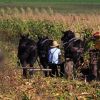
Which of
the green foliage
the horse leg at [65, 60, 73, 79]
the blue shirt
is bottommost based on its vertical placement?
the horse leg at [65, 60, 73, 79]

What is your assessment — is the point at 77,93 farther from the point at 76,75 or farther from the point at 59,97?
the point at 76,75

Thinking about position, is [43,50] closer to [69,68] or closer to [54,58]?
[54,58]

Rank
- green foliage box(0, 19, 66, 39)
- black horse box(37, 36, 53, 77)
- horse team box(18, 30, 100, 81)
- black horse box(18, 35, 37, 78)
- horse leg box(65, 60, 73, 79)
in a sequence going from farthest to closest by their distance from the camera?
green foliage box(0, 19, 66, 39), black horse box(37, 36, 53, 77), black horse box(18, 35, 37, 78), horse team box(18, 30, 100, 81), horse leg box(65, 60, 73, 79)

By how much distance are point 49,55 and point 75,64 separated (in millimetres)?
956

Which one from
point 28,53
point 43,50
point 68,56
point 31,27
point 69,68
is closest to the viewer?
point 69,68

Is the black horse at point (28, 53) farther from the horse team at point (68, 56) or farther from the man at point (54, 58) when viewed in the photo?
the man at point (54, 58)

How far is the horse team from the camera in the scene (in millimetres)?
12680

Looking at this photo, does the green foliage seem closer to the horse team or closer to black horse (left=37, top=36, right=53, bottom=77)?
black horse (left=37, top=36, right=53, bottom=77)

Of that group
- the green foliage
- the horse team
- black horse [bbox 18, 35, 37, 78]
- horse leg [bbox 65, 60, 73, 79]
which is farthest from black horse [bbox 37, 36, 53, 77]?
the green foliage

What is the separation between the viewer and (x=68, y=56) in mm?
13492

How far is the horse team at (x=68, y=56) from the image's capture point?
12.7 metres

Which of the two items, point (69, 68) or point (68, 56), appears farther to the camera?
point (68, 56)

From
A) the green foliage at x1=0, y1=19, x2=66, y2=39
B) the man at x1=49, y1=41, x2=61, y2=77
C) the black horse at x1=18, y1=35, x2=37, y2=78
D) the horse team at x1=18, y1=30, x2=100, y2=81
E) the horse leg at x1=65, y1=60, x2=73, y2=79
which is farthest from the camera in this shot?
the green foliage at x1=0, y1=19, x2=66, y2=39

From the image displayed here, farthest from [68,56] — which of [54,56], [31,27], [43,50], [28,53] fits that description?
[31,27]
